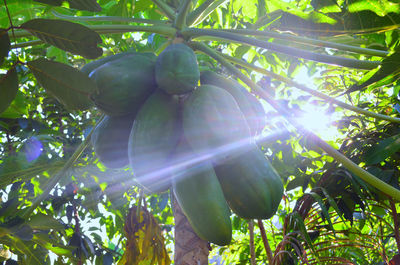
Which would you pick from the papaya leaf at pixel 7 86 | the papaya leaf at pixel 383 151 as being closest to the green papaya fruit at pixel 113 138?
the papaya leaf at pixel 7 86

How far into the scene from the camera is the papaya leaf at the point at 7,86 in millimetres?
1045

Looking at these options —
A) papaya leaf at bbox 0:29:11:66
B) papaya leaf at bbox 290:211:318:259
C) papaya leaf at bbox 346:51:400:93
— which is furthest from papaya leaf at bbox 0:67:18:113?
papaya leaf at bbox 290:211:318:259

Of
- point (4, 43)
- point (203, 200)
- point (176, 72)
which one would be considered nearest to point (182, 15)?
point (176, 72)

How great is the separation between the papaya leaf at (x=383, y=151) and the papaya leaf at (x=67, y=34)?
1353 millimetres

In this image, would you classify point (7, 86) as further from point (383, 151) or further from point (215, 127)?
point (383, 151)

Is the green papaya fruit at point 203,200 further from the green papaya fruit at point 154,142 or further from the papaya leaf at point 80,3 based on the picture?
the papaya leaf at point 80,3

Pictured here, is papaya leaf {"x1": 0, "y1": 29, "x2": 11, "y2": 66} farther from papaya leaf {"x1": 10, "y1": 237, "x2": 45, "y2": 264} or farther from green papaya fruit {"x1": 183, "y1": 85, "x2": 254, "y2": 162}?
papaya leaf {"x1": 10, "y1": 237, "x2": 45, "y2": 264}

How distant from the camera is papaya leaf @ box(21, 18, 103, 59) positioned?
0.94 meters

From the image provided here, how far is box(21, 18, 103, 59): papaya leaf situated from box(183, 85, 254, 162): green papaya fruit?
0.33 metres

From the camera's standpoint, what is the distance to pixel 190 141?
100 cm

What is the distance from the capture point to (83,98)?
108 centimetres

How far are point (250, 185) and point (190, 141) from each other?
213mm

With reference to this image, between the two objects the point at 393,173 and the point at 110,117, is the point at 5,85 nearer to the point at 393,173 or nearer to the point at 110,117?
the point at 110,117

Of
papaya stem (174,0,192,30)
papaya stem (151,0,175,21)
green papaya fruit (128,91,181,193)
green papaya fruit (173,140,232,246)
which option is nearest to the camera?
green papaya fruit (173,140,232,246)
